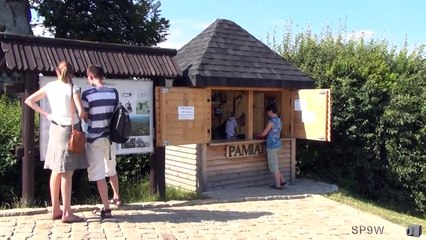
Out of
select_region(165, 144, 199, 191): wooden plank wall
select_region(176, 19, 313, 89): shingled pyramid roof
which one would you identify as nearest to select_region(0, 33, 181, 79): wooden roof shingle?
select_region(176, 19, 313, 89): shingled pyramid roof

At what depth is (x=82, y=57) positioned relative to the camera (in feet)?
23.4

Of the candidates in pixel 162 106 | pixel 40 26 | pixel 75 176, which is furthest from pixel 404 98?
pixel 40 26

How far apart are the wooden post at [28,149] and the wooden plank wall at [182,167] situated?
10.0ft

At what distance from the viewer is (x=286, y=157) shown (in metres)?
10.2

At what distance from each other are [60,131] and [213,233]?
2317mm

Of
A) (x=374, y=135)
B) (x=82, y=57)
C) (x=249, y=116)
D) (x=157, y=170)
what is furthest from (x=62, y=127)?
(x=374, y=135)

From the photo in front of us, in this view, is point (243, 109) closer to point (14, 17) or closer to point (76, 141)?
point (76, 141)

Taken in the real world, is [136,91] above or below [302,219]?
above

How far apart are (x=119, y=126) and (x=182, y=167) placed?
3222mm

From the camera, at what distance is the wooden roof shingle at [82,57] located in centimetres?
657

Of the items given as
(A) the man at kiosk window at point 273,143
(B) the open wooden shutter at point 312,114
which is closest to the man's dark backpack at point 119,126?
(A) the man at kiosk window at point 273,143

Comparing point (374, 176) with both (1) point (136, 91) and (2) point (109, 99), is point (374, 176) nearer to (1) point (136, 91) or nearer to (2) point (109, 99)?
(1) point (136, 91)

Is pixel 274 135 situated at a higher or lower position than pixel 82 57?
lower

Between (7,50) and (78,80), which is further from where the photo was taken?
(78,80)
